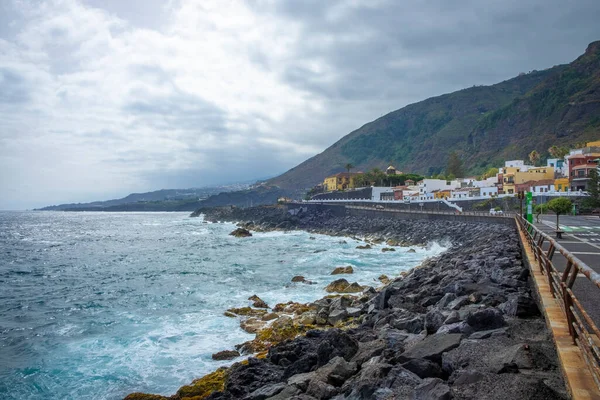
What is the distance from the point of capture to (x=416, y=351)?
6.14m

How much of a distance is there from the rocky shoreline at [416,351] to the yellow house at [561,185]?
48.4 m

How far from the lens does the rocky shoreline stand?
15.9ft

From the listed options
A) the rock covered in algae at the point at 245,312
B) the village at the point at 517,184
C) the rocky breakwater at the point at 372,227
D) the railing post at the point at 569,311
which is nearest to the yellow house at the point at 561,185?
the village at the point at 517,184

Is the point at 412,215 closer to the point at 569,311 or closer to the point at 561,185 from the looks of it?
the point at 561,185

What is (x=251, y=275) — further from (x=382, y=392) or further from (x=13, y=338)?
(x=382, y=392)

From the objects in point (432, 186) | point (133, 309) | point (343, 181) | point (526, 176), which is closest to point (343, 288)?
→ point (133, 309)

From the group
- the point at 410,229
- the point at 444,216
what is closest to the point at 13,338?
the point at 410,229

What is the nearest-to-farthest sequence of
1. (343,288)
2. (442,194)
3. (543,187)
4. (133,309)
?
(133,309), (343,288), (543,187), (442,194)

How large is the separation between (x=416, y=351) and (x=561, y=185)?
192 feet

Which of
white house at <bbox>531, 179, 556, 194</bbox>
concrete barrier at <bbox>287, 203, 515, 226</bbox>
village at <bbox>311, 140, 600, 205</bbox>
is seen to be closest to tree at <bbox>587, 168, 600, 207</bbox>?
village at <bbox>311, 140, 600, 205</bbox>

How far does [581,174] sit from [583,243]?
149 feet

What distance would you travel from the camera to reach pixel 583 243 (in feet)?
54.9

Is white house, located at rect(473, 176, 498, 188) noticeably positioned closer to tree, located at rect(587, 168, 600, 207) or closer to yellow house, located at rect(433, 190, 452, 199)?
yellow house, located at rect(433, 190, 452, 199)

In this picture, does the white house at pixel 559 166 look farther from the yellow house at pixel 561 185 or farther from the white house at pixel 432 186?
the white house at pixel 432 186
